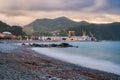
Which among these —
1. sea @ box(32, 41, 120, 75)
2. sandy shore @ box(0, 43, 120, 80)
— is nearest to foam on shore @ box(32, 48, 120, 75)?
sea @ box(32, 41, 120, 75)

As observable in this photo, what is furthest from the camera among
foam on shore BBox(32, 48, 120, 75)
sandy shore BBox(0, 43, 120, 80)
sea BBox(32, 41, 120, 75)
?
sea BBox(32, 41, 120, 75)

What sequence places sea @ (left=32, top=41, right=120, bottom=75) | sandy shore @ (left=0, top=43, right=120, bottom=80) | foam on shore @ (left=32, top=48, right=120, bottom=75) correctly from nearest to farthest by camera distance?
sandy shore @ (left=0, top=43, right=120, bottom=80) < foam on shore @ (left=32, top=48, right=120, bottom=75) < sea @ (left=32, top=41, right=120, bottom=75)

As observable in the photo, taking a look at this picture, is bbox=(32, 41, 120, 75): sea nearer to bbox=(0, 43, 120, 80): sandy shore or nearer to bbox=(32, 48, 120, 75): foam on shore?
bbox=(32, 48, 120, 75): foam on shore

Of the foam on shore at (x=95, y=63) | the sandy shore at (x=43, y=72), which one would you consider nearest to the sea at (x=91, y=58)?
the foam on shore at (x=95, y=63)

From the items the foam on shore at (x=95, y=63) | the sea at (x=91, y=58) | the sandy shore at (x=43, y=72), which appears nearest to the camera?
the sandy shore at (x=43, y=72)

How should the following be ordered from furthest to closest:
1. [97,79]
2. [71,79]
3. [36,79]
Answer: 1. [97,79]
2. [71,79]
3. [36,79]

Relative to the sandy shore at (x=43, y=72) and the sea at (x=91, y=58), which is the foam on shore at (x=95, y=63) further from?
the sandy shore at (x=43, y=72)

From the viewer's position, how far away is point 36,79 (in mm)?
14539

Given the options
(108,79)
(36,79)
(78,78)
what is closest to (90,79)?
(78,78)

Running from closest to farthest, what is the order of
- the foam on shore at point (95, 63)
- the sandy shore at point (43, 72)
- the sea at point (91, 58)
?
the sandy shore at point (43, 72) → the foam on shore at point (95, 63) → the sea at point (91, 58)

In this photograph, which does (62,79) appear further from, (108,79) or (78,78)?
(108,79)

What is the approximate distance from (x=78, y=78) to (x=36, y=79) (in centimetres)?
306

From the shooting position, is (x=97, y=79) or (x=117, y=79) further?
(x=117, y=79)

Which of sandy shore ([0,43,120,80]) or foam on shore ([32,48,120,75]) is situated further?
foam on shore ([32,48,120,75])
